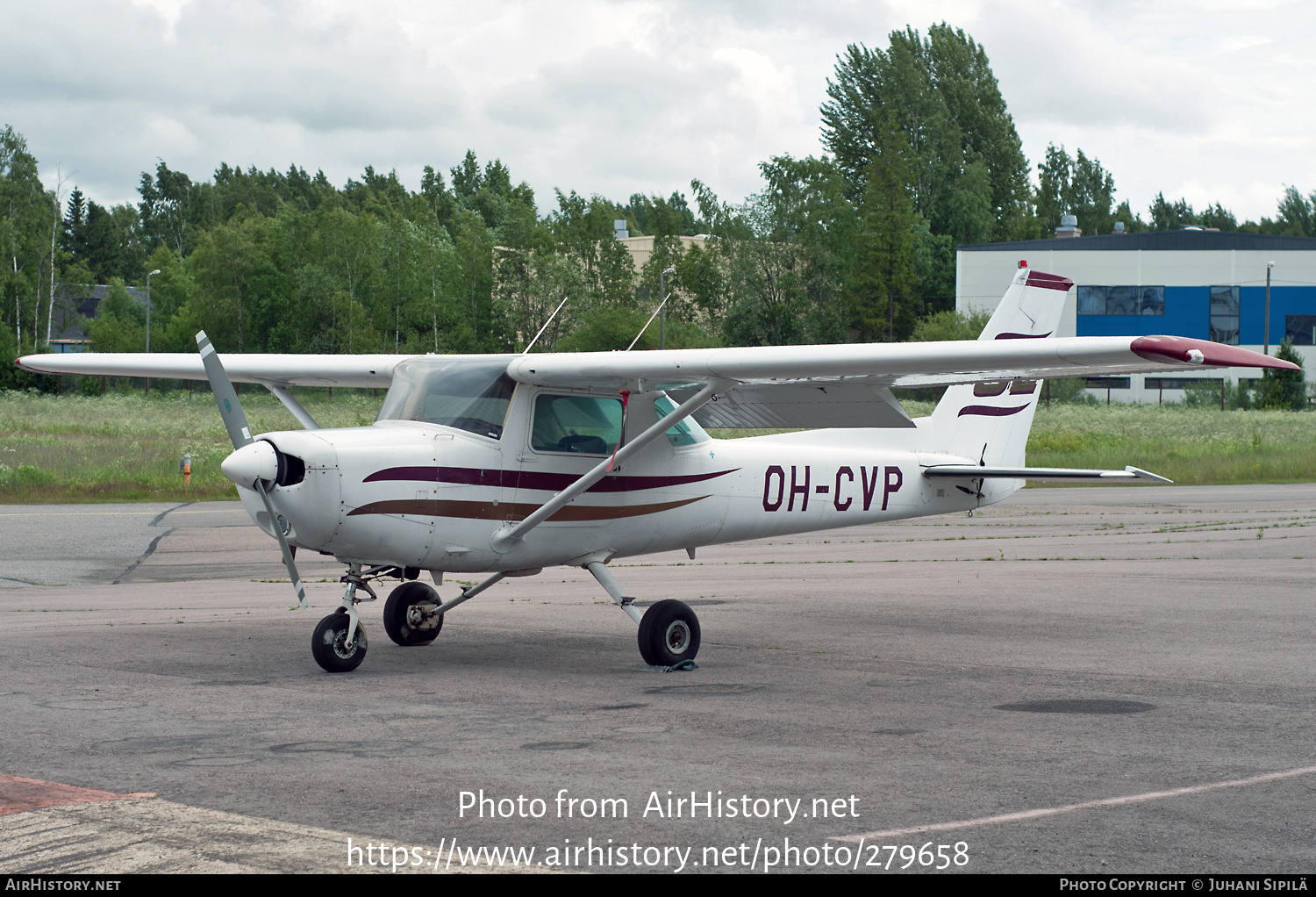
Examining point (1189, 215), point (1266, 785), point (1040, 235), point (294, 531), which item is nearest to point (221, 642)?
point (294, 531)

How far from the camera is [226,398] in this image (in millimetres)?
9266

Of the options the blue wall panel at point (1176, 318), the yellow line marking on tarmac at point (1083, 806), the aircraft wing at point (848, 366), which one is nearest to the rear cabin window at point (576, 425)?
the aircraft wing at point (848, 366)

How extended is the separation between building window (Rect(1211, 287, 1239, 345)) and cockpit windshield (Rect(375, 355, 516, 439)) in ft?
216

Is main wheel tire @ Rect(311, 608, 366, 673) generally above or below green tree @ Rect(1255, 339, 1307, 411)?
below

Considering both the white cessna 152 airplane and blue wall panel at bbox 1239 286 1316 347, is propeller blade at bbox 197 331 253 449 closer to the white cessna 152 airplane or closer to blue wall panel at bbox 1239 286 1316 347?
the white cessna 152 airplane

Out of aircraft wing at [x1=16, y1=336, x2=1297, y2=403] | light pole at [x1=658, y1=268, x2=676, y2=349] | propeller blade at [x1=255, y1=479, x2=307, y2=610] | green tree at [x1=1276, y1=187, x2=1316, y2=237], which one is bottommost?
propeller blade at [x1=255, y1=479, x2=307, y2=610]

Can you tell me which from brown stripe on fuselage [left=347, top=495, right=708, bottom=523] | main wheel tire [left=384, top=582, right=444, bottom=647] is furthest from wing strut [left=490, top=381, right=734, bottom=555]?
main wheel tire [left=384, top=582, right=444, bottom=647]

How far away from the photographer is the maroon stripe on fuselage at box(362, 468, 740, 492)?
896cm

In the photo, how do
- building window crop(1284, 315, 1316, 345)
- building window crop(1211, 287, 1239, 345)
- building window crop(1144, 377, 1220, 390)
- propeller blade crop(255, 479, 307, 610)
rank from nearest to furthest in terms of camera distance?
propeller blade crop(255, 479, 307, 610), building window crop(1144, 377, 1220, 390), building window crop(1284, 315, 1316, 345), building window crop(1211, 287, 1239, 345)

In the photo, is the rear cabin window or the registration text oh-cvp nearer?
the rear cabin window

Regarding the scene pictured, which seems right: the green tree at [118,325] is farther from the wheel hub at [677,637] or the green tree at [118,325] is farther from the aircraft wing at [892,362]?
the wheel hub at [677,637]

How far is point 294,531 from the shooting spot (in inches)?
339

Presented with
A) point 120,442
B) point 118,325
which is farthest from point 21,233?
point 120,442

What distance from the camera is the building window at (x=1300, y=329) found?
67.4m
